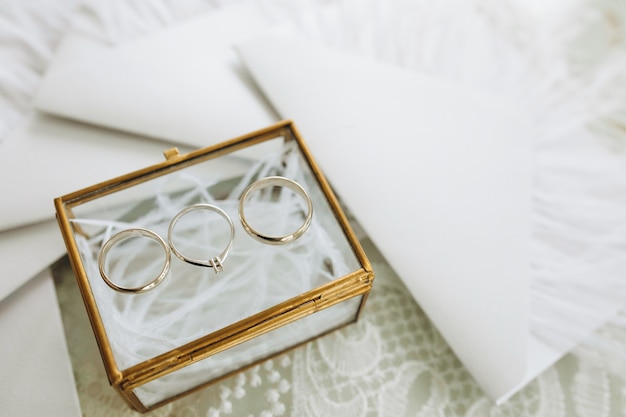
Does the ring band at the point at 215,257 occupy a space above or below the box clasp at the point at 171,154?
below

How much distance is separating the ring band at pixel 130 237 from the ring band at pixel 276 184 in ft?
0.23

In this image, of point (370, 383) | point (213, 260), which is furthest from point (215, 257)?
point (370, 383)

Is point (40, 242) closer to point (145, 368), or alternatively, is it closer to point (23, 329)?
point (23, 329)

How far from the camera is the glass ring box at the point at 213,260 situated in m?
0.42

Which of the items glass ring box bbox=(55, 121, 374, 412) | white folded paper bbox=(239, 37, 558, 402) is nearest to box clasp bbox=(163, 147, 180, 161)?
glass ring box bbox=(55, 121, 374, 412)

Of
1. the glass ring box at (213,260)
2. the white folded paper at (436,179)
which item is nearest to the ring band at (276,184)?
the glass ring box at (213,260)

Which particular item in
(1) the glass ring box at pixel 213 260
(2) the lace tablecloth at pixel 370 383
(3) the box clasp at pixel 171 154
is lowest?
(2) the lace tablecloth at pixel 370 383

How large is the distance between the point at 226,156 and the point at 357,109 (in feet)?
0.61

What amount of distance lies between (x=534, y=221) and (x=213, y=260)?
341mm

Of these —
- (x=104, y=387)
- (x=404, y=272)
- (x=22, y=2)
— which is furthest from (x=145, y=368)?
(x=22, y=2)

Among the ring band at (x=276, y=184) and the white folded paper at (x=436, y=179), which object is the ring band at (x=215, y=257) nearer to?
the ring band at (x=276, y=184)

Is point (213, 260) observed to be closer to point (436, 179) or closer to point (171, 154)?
point (171, 154)

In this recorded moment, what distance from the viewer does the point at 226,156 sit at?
496mm

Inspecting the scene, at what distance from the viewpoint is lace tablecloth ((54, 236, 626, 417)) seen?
19.6 inches
